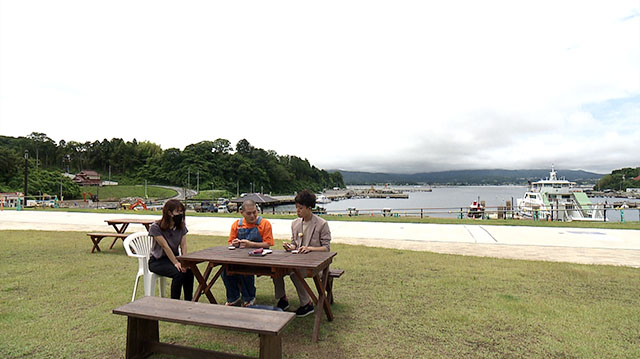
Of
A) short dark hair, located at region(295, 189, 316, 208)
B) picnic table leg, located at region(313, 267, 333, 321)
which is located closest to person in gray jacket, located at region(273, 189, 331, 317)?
short dark hair, located at region(295, 189, 316, 208)

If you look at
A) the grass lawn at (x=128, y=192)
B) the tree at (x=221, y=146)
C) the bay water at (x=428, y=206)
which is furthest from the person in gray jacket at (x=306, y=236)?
the tree at (x=221, y=146)

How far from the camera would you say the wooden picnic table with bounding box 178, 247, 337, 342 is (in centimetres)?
353

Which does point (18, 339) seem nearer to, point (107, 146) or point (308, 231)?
point (308, 231)

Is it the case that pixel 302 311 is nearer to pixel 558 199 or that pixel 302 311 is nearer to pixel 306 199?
pixel 306 199

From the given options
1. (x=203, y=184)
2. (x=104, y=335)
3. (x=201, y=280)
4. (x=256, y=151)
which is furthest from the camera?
(x=256, y=151)

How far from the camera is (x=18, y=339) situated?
3449 millimetres

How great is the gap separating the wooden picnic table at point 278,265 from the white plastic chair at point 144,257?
0.67m

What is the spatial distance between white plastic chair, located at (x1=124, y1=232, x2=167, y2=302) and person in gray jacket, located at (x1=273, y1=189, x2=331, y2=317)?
1504mm

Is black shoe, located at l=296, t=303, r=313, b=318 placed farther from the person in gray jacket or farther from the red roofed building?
the red roofed building

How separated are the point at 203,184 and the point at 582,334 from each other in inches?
3806

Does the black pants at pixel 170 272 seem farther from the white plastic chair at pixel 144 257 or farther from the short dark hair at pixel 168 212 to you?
the short dark hair at pixel 168 212

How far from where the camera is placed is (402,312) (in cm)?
427

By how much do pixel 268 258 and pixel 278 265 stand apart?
1.04 feet

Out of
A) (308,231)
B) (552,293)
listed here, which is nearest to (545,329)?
(552,293)
